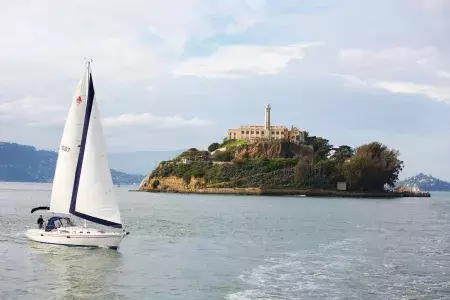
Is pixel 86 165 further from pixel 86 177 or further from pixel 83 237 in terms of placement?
pixel 83 237

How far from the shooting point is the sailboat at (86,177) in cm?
4384

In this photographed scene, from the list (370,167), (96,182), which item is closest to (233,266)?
(96,182)

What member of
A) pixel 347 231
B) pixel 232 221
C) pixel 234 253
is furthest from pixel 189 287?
pixel 232 221

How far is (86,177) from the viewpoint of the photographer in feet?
145

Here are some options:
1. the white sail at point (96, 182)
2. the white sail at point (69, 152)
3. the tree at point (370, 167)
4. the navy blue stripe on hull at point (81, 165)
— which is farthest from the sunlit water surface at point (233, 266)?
the tree at point (370, 167)

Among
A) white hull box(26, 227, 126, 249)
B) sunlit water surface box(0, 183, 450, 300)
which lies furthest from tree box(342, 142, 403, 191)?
white hull box(26, 227, 126, 249)

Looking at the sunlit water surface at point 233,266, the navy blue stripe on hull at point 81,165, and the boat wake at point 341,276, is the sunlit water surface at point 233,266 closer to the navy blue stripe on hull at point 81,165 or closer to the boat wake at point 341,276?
the boat wake at point 341,276

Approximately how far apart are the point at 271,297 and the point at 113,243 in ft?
55.5

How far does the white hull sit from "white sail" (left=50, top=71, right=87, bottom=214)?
1.61 metres

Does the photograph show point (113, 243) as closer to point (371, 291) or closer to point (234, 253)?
point (234, 253)

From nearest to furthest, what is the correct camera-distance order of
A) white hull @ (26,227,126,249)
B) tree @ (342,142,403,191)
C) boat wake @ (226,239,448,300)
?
boat wake @ (226,239,448,300) < white hull @ (26,227,126,249) < tree @ (342,142,403,191)

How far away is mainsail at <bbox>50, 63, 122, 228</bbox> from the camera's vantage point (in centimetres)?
4388

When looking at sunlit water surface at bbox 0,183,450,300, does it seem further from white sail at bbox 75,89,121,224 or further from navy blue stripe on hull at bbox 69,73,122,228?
white sail at bbox 75,89,121,224

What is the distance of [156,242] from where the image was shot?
53312 millimetres
